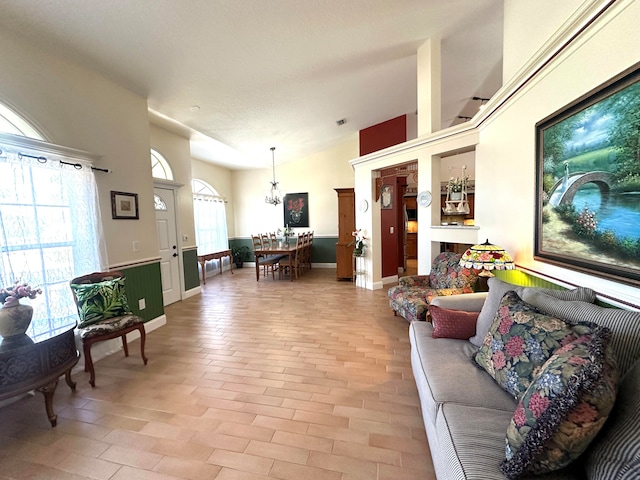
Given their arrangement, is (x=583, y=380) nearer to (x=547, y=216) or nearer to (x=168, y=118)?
(x=547, y=216)

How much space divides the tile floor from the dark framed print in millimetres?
4775

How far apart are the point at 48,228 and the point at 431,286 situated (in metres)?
4.09

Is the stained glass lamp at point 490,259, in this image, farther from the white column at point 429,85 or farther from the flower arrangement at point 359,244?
the flower arrangement at point 359,244

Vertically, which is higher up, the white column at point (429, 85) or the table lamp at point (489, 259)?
the white column at point (429, 85)

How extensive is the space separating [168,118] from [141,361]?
137 inches

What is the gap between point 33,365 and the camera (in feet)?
5.87

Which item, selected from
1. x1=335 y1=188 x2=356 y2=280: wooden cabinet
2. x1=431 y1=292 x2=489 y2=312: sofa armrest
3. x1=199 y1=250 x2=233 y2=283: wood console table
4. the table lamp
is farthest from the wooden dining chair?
x1=335 y1=188 x2=356 y2=280: wooden cabinet

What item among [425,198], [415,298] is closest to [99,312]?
[415,298]

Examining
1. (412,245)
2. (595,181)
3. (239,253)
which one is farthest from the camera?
(412,245)

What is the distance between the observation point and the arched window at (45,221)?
6.94 ft

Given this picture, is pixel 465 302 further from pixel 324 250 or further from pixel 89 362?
pixel 324 250

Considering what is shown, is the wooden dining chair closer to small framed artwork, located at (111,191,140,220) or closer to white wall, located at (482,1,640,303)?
small framed artwork, located at (111,191,140,220)

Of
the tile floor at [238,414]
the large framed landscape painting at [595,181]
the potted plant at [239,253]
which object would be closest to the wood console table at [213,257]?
the potted plant at [239,253]

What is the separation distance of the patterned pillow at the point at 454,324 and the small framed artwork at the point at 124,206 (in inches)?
135
